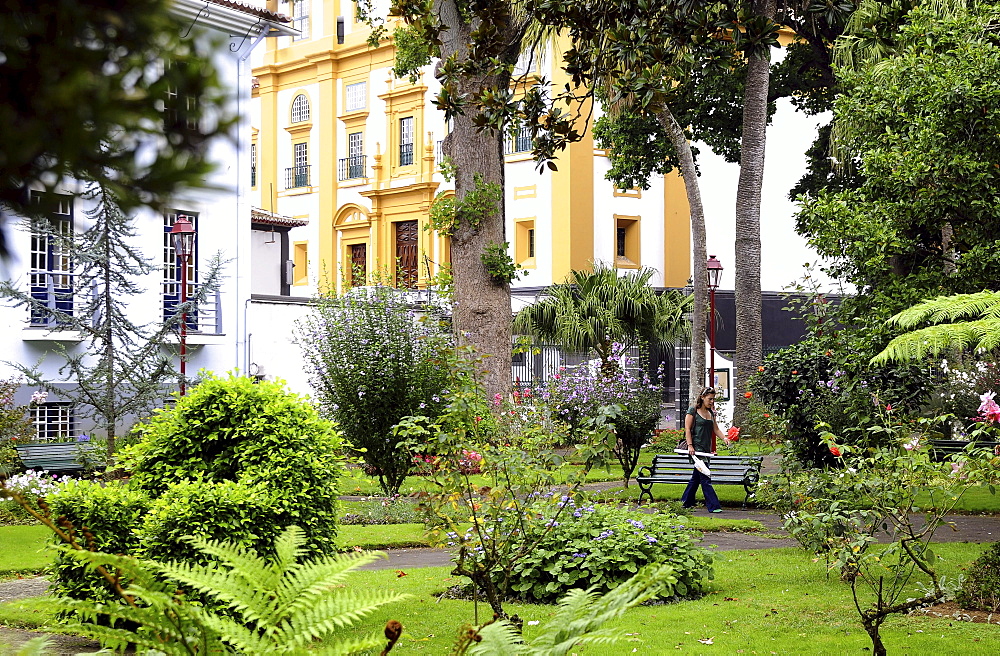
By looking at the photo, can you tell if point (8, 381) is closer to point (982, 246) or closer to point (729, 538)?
point (729, 538)

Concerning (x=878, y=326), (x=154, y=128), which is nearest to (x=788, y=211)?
(x=878, y=326)

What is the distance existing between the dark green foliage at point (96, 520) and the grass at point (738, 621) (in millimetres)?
351

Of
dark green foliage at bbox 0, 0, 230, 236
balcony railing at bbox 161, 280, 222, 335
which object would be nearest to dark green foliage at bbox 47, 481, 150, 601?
dark green foliage at bbox 0, 0, 230, 236

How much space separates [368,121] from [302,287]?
6984 millimetres

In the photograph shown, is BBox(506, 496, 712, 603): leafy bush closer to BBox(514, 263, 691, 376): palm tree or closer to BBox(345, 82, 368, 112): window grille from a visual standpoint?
BBox(514, 263, 691, 376): palm tree

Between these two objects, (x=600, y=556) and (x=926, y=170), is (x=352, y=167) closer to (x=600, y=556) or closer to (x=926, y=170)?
(x=926, y=170)

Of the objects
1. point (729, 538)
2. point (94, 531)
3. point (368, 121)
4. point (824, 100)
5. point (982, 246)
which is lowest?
point (729, 538)

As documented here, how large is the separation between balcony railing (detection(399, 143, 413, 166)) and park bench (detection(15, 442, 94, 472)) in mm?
24402

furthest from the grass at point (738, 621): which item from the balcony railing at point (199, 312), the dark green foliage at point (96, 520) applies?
the balcony railing at point (199, 312)

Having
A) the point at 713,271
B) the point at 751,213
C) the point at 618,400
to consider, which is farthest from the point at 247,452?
the point at 713,271

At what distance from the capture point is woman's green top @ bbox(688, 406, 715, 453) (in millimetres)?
14453

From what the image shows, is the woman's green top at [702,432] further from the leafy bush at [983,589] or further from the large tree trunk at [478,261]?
the leafy bush at [983,589]

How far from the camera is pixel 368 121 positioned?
4091 centimetres

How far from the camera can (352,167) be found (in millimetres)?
41562
